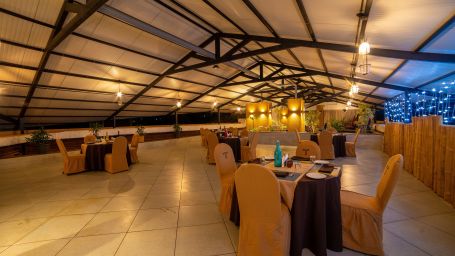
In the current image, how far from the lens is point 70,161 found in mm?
5504

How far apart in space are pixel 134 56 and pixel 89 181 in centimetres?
483

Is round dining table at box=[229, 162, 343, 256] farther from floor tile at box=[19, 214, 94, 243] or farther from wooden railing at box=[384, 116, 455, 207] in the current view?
floor tile at box=[19, 214, 94, 243]

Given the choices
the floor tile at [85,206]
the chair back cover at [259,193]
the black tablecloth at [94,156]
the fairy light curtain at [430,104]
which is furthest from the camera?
the black tablecloth at [94,156]

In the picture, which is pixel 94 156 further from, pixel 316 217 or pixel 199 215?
pixel 316 217

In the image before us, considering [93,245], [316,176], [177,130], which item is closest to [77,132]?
[177,130]

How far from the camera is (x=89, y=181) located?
4.85 meters

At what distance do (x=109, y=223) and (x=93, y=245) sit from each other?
Answer: 1.61 feet

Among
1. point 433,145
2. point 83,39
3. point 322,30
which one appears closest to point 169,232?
point 433,145

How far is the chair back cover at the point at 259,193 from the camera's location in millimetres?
1793

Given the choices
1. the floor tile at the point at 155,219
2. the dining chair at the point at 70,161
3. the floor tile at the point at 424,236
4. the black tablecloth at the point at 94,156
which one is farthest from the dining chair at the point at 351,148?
the dining chair at the point at 70,161

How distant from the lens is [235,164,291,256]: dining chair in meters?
1.80

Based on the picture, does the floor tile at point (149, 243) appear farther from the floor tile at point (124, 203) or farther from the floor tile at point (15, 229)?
the floor tile at point (15, 229)

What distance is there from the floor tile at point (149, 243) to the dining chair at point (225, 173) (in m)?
0.72

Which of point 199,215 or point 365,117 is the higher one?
point 365,117
